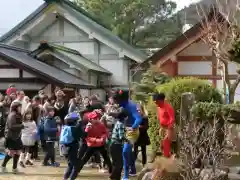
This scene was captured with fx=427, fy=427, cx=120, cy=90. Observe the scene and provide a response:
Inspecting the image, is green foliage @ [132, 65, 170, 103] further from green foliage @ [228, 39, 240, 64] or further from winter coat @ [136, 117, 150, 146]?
green foliage @ [228, 39, 240, 64]

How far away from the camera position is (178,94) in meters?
10.9

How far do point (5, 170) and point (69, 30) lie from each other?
48.2 ft

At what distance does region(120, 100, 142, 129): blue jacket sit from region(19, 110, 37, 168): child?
326 cm

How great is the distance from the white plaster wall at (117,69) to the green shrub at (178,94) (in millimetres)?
11963

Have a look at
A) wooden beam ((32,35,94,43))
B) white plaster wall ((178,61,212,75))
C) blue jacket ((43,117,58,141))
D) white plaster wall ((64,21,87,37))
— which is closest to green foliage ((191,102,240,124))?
blue jacket ((43,117,58,141))

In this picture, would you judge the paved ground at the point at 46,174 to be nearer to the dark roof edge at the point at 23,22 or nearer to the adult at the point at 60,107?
the adult at the point at 60,107

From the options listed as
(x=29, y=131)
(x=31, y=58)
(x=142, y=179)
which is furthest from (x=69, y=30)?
(x=142, y=179)

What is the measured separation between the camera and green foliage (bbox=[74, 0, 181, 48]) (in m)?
32.1

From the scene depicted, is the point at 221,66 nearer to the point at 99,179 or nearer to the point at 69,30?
the point at 99,179

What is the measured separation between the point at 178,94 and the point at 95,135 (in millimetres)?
2945

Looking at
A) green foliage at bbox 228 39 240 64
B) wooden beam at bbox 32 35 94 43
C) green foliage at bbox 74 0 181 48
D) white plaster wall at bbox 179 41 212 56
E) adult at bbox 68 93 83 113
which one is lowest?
adult at bbox 68 93 83 113

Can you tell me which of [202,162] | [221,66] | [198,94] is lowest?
[202,162]

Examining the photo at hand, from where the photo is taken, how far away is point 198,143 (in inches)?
248

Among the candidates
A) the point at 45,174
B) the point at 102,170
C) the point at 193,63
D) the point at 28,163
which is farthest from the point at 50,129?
the point at 193,63
